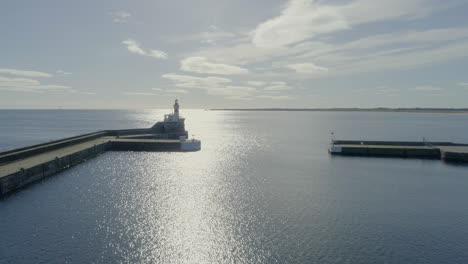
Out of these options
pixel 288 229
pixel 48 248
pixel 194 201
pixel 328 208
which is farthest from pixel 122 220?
pixel 328 208

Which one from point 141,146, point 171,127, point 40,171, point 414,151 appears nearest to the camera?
point 40,171

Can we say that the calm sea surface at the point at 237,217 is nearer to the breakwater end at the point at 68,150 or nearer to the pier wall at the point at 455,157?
the breakwater end at the point at 68,150

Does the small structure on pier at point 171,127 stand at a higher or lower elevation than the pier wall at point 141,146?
higher

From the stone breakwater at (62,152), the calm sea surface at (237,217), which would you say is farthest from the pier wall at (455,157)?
the stone breakwater at (62,152)

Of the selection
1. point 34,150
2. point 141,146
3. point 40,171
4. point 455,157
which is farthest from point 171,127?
point 455,157

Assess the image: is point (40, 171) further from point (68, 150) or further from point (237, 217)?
point (237, 217)

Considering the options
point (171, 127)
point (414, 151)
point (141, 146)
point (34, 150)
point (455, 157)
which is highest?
point (171, 127)

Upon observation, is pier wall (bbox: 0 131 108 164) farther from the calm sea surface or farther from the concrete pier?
the concrete pier
